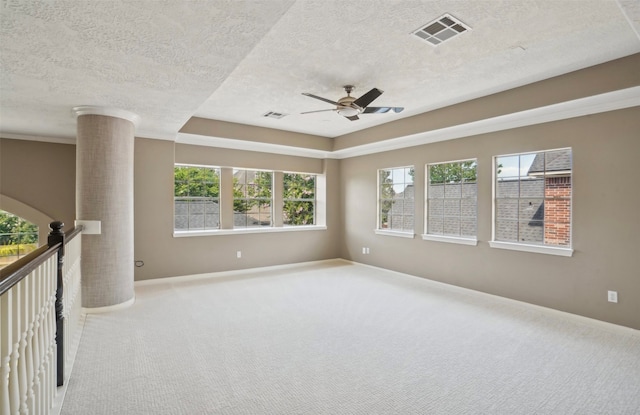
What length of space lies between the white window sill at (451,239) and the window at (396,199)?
0.53 m

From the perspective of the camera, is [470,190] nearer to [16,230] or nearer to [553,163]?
[553,163]

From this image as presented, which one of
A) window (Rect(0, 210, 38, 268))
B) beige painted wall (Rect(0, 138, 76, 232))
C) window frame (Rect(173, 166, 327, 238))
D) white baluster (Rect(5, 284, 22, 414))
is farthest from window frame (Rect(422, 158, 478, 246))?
window (Rect(0, 210, 38, 268))

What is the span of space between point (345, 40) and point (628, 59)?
2.91m

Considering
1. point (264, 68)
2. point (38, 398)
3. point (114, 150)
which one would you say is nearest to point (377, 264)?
point (264, 68)

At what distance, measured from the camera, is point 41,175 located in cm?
545

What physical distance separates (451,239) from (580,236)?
175 centimetres

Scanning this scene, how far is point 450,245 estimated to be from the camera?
5.49 metres

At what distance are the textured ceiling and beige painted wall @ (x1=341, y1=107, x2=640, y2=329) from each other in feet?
2.63

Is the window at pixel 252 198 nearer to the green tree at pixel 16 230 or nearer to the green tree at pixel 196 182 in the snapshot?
the green tree at pixel 196 182

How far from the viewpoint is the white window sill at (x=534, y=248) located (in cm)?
417

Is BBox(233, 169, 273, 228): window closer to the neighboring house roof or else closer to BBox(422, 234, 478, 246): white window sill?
BBox(422, 234, 478, 246): white window sill

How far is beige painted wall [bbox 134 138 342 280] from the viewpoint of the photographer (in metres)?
5.53

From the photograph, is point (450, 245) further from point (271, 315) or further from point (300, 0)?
point (300, 0)

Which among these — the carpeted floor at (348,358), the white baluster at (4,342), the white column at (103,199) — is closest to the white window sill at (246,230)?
the carpeted floor at (348,358)
